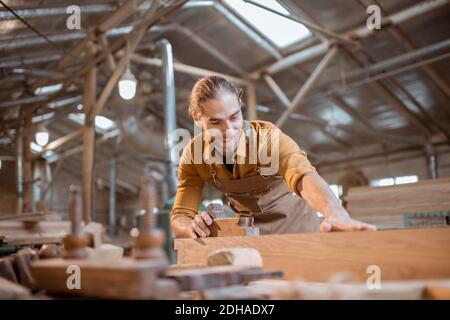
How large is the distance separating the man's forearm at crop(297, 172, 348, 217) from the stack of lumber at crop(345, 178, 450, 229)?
277 cm

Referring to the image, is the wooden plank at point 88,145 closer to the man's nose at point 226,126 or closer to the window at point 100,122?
the man's nose at point 226,126

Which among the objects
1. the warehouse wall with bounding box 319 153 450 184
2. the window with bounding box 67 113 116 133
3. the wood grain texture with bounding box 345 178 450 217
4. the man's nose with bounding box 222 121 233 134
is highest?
the window with bounding box 67 113 116 133

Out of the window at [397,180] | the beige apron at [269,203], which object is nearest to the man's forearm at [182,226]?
the beige apron at [269,203]

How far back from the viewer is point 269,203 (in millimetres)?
3150

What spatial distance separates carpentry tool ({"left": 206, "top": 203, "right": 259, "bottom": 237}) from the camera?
2.27 meters

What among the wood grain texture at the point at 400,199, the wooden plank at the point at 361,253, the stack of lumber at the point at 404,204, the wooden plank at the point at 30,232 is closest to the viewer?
Result: the wooden plank at the point at 361,253

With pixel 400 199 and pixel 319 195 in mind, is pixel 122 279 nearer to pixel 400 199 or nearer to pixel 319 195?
pixel 319 195

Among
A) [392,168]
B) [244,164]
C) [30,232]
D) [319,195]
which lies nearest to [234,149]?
[244,164]

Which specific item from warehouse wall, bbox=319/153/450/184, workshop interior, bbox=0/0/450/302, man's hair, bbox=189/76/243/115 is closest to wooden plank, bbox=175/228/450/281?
workshop interior, bbox=0/0/450/302

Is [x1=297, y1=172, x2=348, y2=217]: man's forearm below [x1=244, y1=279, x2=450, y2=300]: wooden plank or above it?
above

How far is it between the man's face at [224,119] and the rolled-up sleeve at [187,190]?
0.35m

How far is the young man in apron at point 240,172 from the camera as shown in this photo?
8.13 feet

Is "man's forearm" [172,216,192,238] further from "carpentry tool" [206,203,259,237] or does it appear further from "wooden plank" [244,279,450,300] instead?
"wooden plank" [244,279,450,300]

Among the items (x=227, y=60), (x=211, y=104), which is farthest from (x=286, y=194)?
(x=227, y=60)
